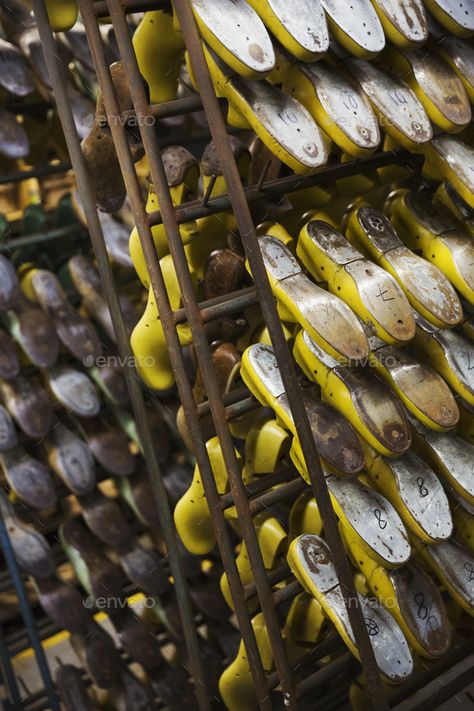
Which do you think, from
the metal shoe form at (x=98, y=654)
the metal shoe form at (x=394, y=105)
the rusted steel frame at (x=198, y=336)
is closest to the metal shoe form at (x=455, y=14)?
the metal shoe form at (x=394, y=105)

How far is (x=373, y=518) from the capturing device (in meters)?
1.21

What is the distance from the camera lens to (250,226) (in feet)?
3.78

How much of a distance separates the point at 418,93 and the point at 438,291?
1.03 ft

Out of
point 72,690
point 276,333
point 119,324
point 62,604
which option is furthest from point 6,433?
point 276,333

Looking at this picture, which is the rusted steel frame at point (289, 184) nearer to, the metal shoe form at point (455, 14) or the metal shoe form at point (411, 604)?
the metal shoe form at point (455, 14)

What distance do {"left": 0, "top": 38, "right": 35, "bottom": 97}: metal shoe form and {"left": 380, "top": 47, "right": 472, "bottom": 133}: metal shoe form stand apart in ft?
2.80

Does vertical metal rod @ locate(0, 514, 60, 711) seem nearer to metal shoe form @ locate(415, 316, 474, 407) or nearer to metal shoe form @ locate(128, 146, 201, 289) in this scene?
metal shoe form @ locate(128, 146, 201, 289)

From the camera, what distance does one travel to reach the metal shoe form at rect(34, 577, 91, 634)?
189cm

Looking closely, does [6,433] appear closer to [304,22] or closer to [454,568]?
[454,568]

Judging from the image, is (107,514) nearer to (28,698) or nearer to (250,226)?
(28,698)

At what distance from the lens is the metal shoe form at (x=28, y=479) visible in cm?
183

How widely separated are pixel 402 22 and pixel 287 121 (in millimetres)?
261

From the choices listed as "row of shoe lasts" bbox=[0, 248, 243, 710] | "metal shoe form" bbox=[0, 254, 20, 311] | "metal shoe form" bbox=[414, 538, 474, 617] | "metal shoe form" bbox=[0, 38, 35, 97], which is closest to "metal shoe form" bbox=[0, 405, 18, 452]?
"row of shoe lasts" bbox=[0, 248, 243, 710]

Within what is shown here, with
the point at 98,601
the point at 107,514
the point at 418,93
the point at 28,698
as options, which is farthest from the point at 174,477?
the point at 418,93
